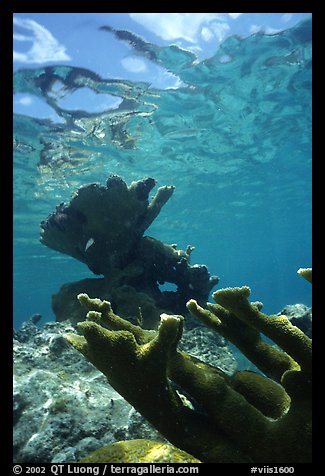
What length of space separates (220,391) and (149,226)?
1048 cm

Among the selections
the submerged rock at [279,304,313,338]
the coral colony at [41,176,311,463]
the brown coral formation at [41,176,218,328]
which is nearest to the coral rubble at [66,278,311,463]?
the coral colony at [41,176,311,463]

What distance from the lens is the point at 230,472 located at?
3111mm

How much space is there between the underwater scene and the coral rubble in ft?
0.04

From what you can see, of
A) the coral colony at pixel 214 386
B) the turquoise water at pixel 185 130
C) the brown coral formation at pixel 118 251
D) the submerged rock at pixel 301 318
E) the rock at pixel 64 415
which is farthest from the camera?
the turquoise water at pixel 185 130

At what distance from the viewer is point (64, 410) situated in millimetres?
4734

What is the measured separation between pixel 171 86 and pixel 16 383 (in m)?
12.8

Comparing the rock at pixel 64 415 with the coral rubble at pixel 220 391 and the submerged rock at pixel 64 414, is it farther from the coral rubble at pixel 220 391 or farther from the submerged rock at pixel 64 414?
the coral rubble at pixel 220 391

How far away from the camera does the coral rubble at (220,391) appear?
3.07 meters

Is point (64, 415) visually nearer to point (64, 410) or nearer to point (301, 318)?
point (64, 410)

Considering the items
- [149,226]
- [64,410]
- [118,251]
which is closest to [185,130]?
[149,226]

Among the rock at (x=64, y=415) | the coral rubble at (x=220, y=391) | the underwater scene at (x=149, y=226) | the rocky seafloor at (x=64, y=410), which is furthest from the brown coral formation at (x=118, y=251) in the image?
the coral rubble at (x=220, y=391)

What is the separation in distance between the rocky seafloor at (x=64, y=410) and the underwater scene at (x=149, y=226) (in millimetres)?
25

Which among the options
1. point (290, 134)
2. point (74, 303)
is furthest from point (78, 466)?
point (290, 134)

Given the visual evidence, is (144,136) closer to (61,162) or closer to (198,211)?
(61,162)
